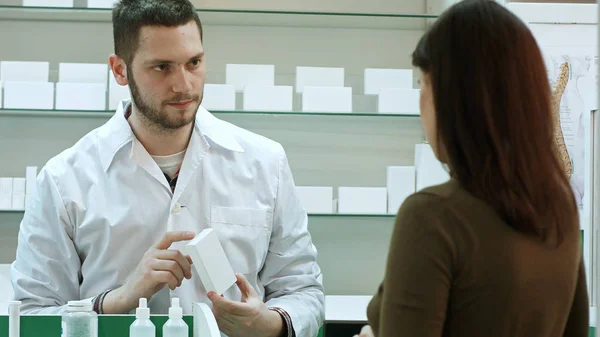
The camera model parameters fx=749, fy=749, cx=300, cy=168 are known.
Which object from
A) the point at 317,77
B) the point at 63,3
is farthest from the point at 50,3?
the point at 317,77

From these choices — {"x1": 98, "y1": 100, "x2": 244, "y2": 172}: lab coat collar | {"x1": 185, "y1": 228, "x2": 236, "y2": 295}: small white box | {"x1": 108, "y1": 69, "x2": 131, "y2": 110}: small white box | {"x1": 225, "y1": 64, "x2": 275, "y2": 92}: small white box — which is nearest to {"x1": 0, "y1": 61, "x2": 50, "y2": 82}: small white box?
{"x1": 108, "y1": 69, "x2": 131, "y2": 110}: small white box

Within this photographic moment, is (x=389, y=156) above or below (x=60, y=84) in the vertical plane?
below

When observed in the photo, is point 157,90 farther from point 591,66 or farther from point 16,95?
point 591,66

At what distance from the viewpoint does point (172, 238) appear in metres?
Result: 1.76

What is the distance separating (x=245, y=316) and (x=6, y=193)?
3.77 feet

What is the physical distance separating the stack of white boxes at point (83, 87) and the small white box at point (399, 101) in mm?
930

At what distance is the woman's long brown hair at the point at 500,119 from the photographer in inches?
38.2

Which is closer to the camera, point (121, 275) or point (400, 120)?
point (121, 275)

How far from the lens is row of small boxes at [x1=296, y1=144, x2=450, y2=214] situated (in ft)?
8.36

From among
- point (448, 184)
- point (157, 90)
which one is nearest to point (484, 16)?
point (448, 184)

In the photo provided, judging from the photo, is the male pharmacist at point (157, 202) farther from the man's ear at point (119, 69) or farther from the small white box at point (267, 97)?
the small white box at point (267, 97)

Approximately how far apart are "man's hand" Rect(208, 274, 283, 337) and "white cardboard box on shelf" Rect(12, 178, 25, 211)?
102cm

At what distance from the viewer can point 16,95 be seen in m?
2.46

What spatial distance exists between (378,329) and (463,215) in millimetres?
214
